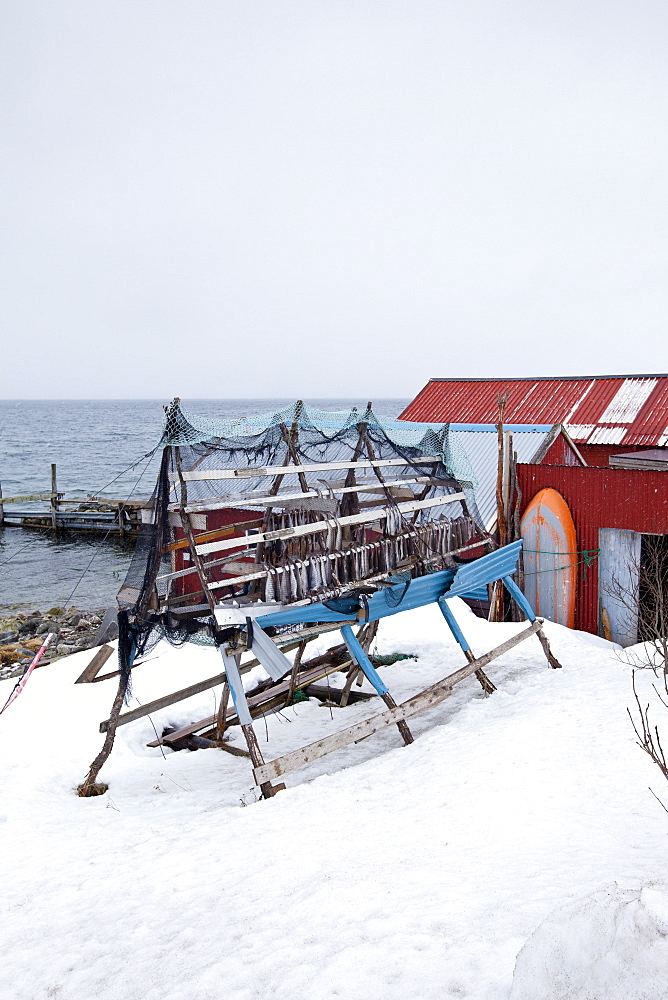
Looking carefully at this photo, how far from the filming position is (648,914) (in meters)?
4.05

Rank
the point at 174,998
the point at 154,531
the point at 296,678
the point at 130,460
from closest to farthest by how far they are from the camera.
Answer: the point at 174,998 → the point at 154,531 → the point at 296,678 → the point at 130,460

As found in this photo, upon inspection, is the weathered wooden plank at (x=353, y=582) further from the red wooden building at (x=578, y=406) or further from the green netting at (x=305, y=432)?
the red wooden building at (x=578, y=406)

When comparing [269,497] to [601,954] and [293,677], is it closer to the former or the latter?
[293,677]

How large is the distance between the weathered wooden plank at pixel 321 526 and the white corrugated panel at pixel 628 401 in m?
9.71

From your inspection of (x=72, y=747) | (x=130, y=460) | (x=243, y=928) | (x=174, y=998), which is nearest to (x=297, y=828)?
(x=243, y=928)

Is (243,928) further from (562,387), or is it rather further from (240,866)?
(562,387)

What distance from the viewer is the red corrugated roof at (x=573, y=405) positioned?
20.8 metres

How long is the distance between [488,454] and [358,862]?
13.6 m

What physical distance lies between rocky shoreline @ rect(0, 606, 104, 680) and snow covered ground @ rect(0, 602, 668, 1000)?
8129 mm

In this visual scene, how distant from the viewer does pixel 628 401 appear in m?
22.1

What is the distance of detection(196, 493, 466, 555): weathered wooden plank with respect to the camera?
941cm

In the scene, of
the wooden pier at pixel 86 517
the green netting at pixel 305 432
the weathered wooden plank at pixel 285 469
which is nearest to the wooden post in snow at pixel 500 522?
the green netting at pixel 305 432

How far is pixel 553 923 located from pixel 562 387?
70.4 ft

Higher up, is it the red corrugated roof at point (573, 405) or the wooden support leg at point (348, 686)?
the red corrugated roof at point (573, 405)
